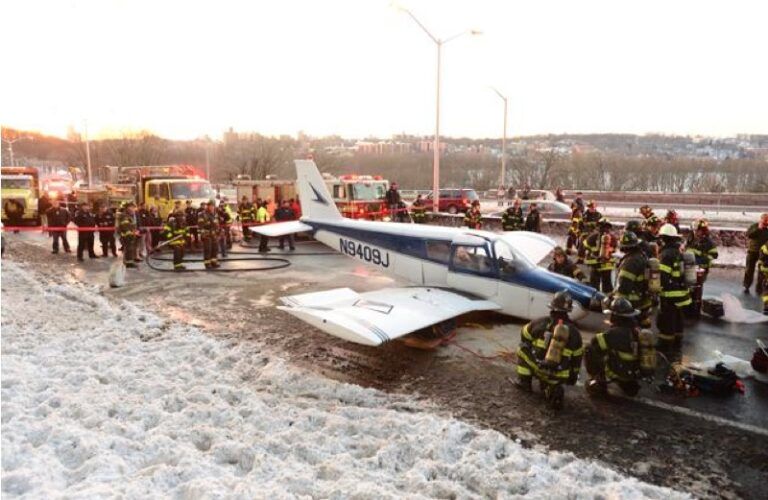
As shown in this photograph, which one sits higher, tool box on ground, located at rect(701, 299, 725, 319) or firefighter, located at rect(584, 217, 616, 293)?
firefighter, located at rect(584, 217, 616, 293)

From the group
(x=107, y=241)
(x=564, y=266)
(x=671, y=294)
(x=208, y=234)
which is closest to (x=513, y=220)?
(x=564, y=266)

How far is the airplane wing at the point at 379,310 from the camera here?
25.9 feet

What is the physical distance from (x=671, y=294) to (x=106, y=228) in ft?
56.5

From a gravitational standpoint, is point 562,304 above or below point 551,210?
above

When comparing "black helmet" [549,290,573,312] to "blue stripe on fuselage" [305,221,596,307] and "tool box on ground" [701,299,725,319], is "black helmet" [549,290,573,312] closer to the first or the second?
"blue stripe on fuselage" [305,221,596,307]

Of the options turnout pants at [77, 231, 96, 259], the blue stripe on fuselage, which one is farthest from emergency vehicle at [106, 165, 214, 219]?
the blue stripe on fuselage

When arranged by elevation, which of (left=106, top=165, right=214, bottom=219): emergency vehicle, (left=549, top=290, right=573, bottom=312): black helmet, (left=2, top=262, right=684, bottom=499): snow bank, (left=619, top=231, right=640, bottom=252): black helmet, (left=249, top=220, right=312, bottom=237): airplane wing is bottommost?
(left=2, top=262, right=684, bottom=499): snow bank

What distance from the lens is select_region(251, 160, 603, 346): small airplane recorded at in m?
8.39

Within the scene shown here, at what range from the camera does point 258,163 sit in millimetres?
75125

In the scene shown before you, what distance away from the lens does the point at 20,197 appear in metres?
27.0

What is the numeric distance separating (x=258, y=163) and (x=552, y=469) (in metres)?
73.4

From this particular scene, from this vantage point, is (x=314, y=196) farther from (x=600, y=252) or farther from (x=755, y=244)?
(x=755, y=244)

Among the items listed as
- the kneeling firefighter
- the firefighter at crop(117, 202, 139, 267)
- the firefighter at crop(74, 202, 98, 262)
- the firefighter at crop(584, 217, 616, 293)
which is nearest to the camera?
the kneeling firefighter

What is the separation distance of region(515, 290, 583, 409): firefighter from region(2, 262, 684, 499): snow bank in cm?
129
